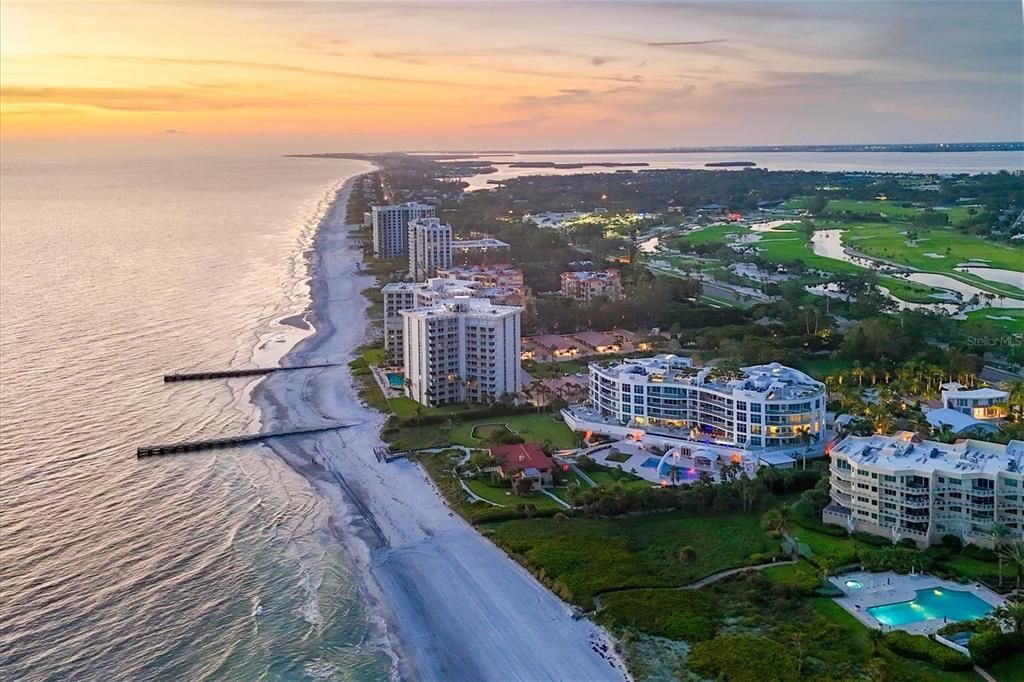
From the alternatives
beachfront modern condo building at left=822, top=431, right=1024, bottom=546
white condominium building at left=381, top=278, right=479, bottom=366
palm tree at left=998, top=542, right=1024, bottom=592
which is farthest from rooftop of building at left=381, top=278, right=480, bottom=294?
palm tree at left=998, top=542, right=1024, bottom=592

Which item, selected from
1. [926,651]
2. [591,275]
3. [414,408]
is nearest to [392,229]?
[591,275]

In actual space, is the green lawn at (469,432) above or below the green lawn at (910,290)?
below

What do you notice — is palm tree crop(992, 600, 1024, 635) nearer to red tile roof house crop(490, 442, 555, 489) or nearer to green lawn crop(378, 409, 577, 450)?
red tile roof house crop(490, 442, 555, 489)

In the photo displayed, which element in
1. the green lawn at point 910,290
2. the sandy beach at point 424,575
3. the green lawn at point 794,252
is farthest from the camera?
the green lawn at point 794,252

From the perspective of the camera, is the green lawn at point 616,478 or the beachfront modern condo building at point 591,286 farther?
the beachfront modern condo building at point 591,286

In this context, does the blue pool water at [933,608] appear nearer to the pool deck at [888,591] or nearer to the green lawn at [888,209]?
the pool deck at [888,591]

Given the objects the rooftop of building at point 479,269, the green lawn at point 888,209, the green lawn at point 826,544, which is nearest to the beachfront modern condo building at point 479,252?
the rooftop of building at point 479,269

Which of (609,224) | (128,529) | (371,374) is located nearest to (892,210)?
(609,224)
